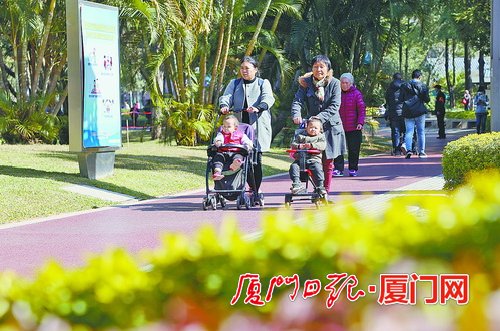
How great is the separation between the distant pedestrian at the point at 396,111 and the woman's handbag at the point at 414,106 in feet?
2.82

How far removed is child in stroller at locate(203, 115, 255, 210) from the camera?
1255 cm

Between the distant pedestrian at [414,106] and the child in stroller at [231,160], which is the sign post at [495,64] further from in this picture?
the distant pedestrian at [414,106]

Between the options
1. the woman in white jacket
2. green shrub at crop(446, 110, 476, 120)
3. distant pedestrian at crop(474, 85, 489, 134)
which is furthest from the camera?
green shrub at crop(446, 110, 476, 120)

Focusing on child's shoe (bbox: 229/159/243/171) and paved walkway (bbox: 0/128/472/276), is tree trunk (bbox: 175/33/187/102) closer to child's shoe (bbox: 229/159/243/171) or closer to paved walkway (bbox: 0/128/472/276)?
paved walkway (bbox: 0/128/472/276)

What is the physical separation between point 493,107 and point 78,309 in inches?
445

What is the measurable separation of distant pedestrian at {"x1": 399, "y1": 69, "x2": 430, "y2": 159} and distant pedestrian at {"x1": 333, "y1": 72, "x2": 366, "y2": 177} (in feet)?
12.0

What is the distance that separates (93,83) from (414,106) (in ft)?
27.0

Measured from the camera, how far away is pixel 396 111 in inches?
947

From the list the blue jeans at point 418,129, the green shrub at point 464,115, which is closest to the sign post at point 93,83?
the blue jeans at point 418,129

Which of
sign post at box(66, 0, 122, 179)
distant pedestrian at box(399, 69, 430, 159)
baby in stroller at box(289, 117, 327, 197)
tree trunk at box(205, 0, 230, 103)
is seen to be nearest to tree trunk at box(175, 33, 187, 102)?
tree trunk at box(205, 0, 230, 103)

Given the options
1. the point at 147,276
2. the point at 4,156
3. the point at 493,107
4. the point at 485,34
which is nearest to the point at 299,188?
the point at 493,107

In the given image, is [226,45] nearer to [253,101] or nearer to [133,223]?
[253,101]

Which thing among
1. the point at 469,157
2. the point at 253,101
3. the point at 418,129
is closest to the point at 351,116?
the point at 418,129

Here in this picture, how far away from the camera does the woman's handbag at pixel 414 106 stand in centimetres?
2233
